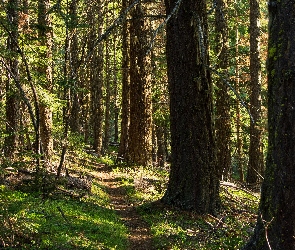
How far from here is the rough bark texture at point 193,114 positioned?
9.26 m

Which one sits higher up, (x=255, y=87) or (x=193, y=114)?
(x=255, y=87)

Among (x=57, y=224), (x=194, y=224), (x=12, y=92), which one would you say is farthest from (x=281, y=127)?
(x=12, y=92)

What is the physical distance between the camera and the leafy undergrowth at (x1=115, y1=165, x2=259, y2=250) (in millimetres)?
7127

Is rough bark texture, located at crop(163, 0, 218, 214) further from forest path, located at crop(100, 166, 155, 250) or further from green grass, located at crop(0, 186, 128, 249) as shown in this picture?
green grass, located at crop(0, 186, 128, 249)

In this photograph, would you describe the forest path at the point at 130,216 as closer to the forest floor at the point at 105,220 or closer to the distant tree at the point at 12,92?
the forest floor at the point at 105,220

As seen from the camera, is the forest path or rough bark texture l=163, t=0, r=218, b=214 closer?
the forest path

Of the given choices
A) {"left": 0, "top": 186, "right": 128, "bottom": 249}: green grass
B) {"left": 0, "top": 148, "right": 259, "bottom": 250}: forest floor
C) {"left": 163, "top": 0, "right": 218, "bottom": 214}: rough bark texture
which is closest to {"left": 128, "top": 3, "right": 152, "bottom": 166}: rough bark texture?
{"left": 0, "top": 148, "right": 259, "bottom": 250}: forest floor

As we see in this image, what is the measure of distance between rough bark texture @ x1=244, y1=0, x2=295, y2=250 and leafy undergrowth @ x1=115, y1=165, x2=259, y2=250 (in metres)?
2.01

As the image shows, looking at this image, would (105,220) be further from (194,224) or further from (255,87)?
(255,87)

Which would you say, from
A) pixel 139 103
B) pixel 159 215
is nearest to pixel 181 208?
pixel 159 215

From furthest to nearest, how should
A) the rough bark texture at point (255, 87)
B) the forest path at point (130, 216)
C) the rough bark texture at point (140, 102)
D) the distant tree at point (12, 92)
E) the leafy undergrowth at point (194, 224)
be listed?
the rough bark texture at point (140, 102), the rough bark texture at point (255, 87), the distant tree at point (12, 92), the forest path at point (130, 216), the leafy undergrowth at point (194, 224)

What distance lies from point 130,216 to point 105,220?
124 centimetres

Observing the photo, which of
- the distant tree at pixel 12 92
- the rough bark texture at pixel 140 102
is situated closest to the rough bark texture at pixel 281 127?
the distant tree at pixel 12 92

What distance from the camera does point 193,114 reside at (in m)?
9.25
